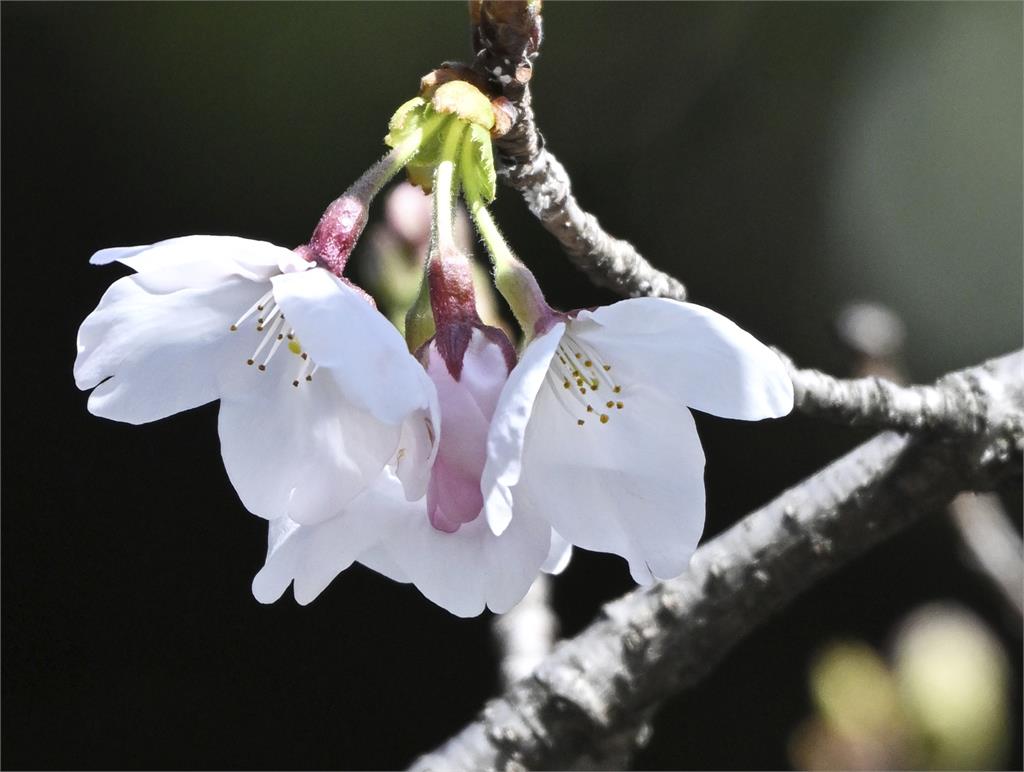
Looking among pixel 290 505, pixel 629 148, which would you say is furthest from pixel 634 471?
Result: pixel 629 148

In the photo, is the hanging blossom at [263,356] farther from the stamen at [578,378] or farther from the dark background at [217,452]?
the dark background at [217,452]

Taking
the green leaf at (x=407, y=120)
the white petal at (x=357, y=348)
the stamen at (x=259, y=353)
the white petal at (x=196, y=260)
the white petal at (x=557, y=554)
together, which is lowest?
the white petal at (x=557, y=554)

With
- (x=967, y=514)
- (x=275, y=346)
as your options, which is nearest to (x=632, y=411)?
(x=275, y=346)

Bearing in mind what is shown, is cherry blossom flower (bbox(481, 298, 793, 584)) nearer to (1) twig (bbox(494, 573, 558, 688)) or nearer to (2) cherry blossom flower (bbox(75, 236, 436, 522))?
(2) cherry blossom flower (bbox(75, 236, 436, 522))

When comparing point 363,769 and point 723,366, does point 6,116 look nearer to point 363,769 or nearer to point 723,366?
point 363,769

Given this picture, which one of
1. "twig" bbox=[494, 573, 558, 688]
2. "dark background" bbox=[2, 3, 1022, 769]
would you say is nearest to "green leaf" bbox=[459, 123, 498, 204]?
"twig" bbox=[494, 573, 558, 688]

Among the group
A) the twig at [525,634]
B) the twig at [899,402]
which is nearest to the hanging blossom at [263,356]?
the twig at [899,402]
